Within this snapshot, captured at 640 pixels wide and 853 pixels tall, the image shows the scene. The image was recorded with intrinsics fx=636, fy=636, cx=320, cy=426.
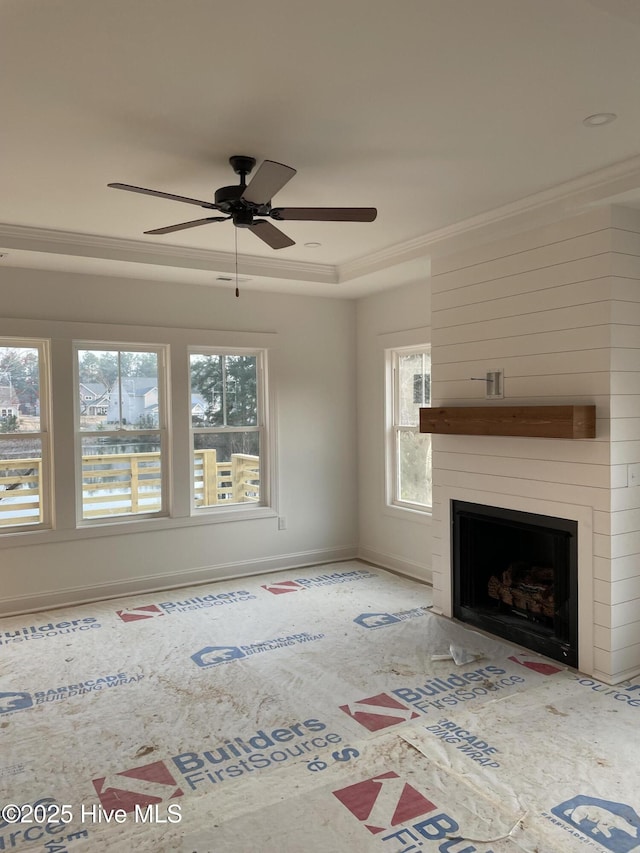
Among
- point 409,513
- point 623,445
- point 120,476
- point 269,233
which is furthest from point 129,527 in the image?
point 623,445

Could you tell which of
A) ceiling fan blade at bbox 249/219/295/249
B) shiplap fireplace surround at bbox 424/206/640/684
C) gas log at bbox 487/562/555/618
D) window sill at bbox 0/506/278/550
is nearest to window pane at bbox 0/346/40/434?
window sill at bbox 0/506/278/550

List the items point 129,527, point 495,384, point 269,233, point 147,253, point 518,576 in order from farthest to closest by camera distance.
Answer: point 129,527
point 147,253
point 518,576
point 495,384
point 269,233

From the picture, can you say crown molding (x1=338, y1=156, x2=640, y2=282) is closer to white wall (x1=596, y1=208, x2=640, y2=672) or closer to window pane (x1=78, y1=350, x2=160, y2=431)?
white wall (x1=596, y1=208, x2=640, y2=672)

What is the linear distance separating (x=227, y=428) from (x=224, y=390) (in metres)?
0.33

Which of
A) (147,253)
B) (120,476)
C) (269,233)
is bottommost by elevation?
(120,476)

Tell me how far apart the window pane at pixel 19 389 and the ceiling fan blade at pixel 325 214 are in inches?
108

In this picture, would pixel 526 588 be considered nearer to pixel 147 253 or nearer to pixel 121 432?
pixel 121 432

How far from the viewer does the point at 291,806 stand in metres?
2.37

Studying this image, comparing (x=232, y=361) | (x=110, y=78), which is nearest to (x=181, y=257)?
(x=232, y=361)

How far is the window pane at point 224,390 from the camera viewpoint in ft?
17.7

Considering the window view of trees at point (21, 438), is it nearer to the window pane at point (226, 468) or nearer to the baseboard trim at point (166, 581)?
the baseboard trim at point (166, 581)

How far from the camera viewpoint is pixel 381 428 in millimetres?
5812

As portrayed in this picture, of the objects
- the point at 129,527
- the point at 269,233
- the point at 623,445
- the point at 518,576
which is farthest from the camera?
the point at 129,527

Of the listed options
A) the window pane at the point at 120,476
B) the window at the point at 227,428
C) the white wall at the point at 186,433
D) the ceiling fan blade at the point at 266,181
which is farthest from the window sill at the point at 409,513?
the ceiling fan blade at the point at 266,181
